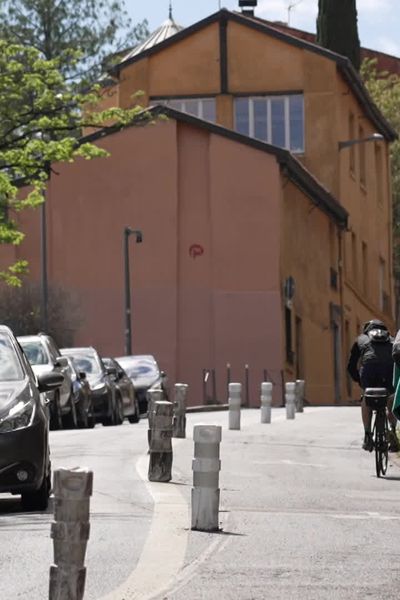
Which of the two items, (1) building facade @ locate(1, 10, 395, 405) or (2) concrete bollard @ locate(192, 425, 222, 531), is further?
(1) building facade @ locate(1, 10, 395, 405)

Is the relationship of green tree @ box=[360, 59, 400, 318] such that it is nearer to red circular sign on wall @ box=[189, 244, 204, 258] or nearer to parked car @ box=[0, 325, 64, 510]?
red circular sign on wall @ box=[189, 244, 204, 258]

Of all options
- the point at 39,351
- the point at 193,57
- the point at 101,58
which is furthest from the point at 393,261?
the point at 39,351

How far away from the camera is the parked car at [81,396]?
108ft

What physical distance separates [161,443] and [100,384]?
18.5 meters

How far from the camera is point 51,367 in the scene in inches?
1195

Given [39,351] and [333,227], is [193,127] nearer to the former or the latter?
[333,227]

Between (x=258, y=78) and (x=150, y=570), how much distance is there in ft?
173

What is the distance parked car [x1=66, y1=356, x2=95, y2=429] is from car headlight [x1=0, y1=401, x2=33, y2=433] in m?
18.1

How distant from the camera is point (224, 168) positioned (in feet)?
181

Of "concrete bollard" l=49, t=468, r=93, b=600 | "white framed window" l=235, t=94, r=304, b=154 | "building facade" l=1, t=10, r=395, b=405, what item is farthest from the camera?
"white framed window" l=235, t=94, r=304, b=154

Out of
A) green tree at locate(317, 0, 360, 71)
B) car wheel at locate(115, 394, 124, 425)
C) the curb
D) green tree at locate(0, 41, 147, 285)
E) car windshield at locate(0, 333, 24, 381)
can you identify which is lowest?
the curb

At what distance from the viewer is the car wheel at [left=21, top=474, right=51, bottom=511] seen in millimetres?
14453

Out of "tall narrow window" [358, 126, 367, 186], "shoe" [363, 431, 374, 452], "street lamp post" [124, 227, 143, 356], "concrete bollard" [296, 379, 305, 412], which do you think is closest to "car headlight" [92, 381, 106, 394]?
"concrete bollard" [296, 379, 305, 412]

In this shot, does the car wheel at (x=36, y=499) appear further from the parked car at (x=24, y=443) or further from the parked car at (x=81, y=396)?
the parked car at (x=81, y=396)
